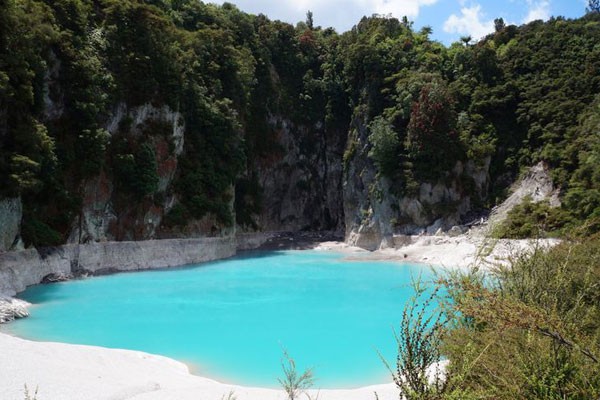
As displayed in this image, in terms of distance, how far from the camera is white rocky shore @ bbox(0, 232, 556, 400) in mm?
9953

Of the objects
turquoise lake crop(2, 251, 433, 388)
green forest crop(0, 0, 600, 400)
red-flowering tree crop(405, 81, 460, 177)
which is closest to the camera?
turquoise lake crop(2, 251, 433, 388)

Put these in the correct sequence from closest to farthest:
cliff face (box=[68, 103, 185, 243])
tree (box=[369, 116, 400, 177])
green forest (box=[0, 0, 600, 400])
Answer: green forest (box=[0, 0, 600, 400]), cliff face (box=[68, 103, 185, 243]), tree (box=[369, 116, 400, 177])

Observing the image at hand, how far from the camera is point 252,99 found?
194 feet

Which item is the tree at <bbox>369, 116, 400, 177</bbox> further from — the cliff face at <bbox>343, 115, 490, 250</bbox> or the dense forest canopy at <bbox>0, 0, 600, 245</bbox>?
the cliff face at <bbox>343, 115, 490, 250</bbox>

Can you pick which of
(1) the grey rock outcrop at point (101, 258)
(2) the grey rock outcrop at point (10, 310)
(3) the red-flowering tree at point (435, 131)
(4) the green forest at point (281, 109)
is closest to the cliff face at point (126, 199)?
(4) the green forest at point (281, 109)

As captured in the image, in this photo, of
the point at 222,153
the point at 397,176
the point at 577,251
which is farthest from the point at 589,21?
the point at 577,251

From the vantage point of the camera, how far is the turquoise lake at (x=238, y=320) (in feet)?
44.4

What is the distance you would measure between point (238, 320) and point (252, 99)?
144 ft

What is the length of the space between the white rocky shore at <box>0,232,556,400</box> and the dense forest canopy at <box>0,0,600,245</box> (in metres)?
14.5

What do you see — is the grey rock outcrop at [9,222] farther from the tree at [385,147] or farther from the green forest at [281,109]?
the tree at [385,147]

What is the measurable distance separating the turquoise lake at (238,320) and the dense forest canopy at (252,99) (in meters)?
7.46

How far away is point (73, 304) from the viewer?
2131cm

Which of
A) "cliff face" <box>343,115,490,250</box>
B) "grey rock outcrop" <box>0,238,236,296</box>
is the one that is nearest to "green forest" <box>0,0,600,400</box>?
"cliff face" <box>343,115,490,250</box>

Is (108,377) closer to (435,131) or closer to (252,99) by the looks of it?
(435,131)
